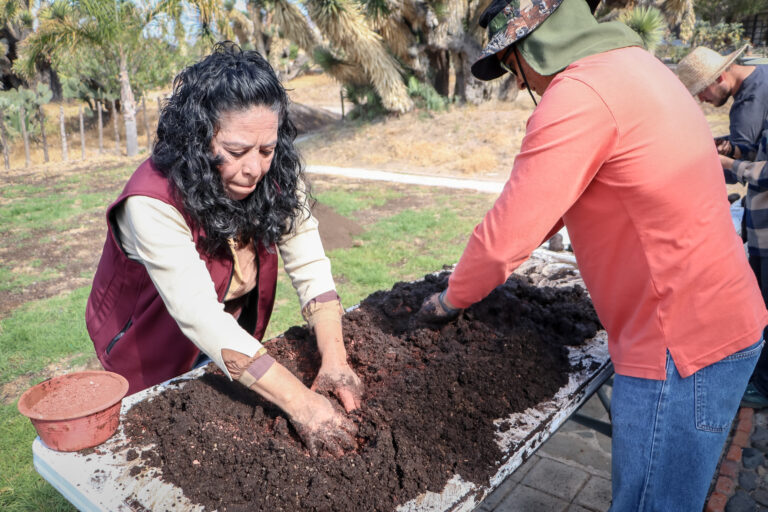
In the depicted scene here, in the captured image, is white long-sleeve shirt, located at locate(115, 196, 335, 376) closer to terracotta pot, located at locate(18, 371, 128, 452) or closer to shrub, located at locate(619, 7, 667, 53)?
terracotta pot, located at locate(18, 371, 128, 452)

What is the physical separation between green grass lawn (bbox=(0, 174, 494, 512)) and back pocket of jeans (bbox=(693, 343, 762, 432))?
298 cm

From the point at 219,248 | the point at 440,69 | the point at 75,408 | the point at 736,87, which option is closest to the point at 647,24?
the point at 440,69

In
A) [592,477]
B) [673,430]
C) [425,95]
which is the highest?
[673,430]

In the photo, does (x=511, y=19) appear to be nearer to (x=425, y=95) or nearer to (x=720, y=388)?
(x=720, y=388)

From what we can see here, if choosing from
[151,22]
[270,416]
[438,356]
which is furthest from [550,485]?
[151,22]

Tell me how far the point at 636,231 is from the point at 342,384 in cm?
105

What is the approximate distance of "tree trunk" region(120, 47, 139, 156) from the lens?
14.6 metres

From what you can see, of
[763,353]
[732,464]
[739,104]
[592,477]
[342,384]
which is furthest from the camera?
[739,104]

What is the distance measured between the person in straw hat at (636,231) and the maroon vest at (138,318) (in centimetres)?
91

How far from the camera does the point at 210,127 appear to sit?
1.74 meters

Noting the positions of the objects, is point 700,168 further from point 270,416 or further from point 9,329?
point 9,329

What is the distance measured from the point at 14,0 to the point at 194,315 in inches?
956

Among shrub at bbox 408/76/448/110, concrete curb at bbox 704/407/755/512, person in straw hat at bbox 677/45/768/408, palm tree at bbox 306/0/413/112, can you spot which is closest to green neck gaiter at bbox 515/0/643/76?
concrete curb at bbox 704/407/755/512

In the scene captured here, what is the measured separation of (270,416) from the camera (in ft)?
6.13
